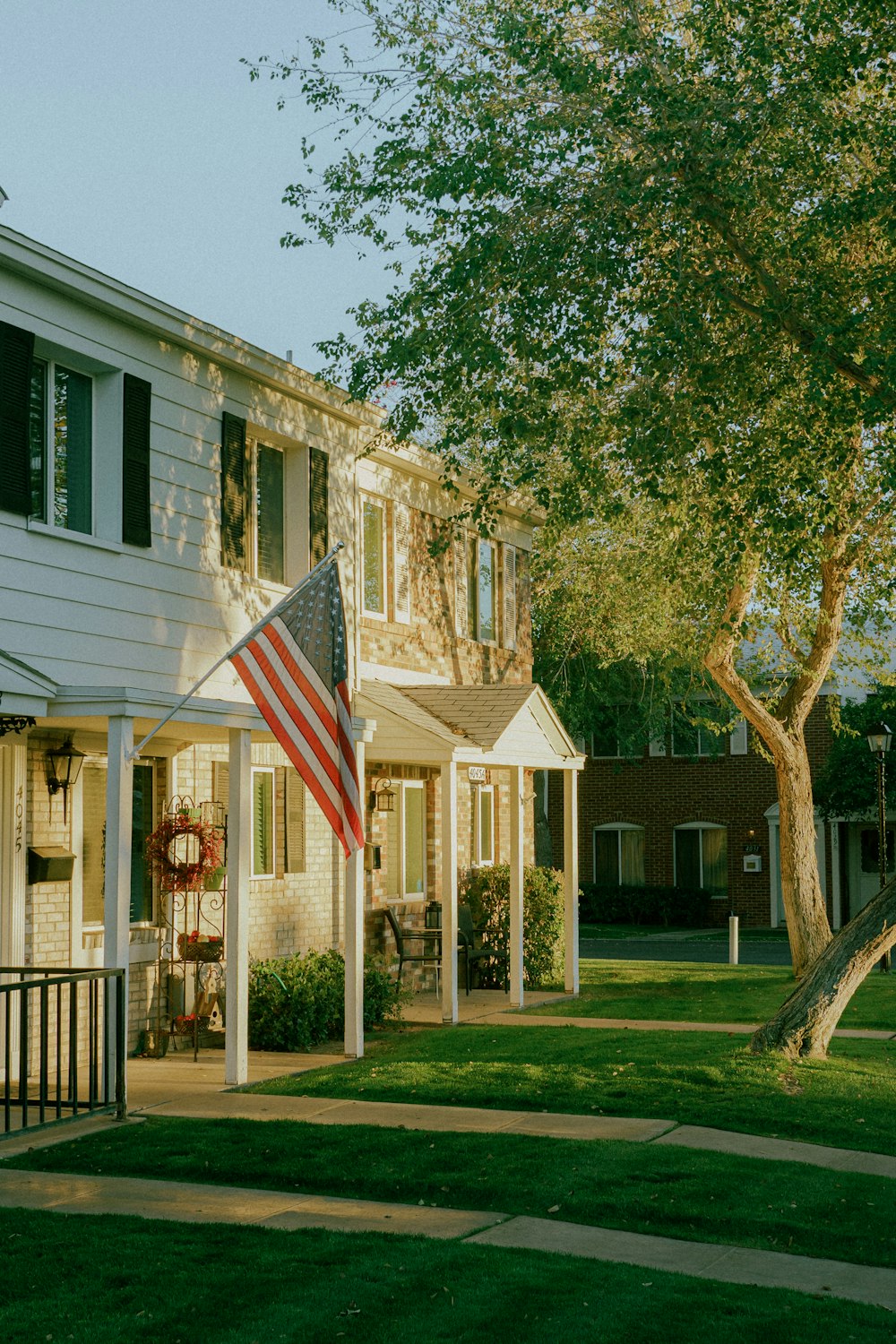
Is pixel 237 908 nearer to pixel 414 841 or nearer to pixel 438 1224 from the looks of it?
pixel 438 1224

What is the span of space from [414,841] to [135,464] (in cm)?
771

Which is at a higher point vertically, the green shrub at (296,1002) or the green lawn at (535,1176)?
the green shrub at (296,1002)

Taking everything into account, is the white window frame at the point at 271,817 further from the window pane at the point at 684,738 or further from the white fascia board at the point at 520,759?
the window pane at the point at 684,738

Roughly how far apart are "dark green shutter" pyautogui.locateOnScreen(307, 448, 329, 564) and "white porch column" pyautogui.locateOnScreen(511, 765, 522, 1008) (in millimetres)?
3588

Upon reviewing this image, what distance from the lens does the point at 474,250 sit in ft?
40.8

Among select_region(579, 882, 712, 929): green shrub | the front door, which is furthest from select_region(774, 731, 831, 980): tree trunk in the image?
the front door

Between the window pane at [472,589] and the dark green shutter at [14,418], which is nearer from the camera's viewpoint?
the dark green shutter at [14,418]

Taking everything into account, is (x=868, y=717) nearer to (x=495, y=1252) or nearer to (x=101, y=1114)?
(x=101, y=1114)

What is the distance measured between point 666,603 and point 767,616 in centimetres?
223

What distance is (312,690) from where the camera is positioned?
1138cm

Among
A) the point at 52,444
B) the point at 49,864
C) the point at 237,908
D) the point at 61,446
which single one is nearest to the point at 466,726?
the point at 237,908

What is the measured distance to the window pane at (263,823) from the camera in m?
14.9

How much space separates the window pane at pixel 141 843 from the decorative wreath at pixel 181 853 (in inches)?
3.1

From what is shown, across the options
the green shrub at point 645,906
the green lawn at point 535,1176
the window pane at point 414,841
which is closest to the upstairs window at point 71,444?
the green lawn at point 535,1176
